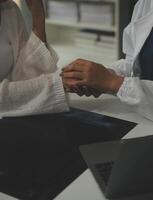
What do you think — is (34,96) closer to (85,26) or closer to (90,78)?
(90,78)

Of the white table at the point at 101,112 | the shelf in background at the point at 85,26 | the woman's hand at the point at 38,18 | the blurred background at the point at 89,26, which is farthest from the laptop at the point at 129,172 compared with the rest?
the shelf in background at the point at 85,26

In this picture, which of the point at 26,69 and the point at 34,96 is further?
the point at 26,69

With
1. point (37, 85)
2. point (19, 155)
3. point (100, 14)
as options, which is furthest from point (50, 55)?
point (100, 14)

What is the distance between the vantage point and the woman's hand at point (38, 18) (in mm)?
1166

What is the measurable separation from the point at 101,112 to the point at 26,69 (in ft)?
0.98

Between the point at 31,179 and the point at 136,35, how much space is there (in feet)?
2.18

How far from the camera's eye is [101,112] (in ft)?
3.42

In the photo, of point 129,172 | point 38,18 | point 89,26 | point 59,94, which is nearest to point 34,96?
point 59,94

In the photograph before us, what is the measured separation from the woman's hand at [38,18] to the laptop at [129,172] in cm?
56

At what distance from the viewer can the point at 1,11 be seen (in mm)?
1188

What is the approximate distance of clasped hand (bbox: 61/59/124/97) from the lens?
969 millimetres

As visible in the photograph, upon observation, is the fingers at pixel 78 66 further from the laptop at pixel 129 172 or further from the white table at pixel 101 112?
the laptop at pixel 129 172

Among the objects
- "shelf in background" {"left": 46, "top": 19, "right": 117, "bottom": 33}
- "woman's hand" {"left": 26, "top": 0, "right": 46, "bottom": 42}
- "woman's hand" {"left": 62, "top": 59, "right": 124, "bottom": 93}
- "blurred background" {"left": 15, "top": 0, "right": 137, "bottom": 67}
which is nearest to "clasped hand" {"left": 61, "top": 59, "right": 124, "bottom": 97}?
"woman's hand" {"left": 62, "top": 59, "right": 124, "bottom": 93}

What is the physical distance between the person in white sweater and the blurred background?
0.91 meters
